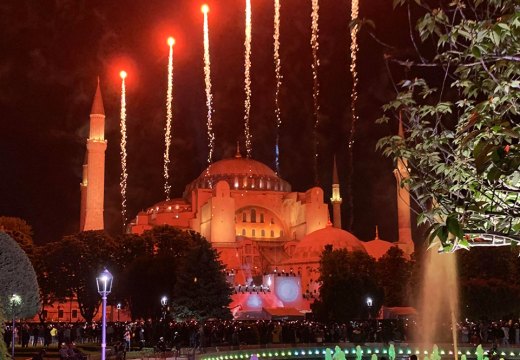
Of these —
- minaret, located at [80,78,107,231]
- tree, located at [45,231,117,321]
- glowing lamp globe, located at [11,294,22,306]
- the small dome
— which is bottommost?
glowing lamp globe, located at [11,294,22,306]

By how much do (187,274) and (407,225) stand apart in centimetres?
3768

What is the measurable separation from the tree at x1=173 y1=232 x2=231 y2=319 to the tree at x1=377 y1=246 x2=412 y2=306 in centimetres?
1404

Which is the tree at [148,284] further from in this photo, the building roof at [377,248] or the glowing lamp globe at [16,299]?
the building roof at [377,248]

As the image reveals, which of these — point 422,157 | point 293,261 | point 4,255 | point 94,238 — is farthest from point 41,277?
point 422,157

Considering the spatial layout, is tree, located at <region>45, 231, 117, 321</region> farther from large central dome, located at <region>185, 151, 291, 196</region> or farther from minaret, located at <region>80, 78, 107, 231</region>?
large central dome, located at <region>185, 151, 291, 196</region>

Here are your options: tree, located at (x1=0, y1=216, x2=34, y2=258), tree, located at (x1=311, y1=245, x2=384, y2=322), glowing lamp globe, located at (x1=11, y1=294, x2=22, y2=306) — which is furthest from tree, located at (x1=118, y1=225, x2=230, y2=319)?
glowing lamp globe, located at (x1=11, y1=294, x2=22, y2=306)

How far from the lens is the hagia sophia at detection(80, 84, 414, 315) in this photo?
200ft

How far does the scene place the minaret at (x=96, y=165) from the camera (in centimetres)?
6084

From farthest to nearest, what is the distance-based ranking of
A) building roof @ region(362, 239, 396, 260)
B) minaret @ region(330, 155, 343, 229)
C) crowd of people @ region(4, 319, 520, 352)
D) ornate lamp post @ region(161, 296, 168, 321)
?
minaret @ region(330, 155, 343, 229) < building roof @ region(362, 239, 396, 260) < ornate lamp post @ region(161, 296, 168, 321) < crowd of people @ region(4, 319, 520, 352)

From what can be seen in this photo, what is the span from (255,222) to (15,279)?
65370mm

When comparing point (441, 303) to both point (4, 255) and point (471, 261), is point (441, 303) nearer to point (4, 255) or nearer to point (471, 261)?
point (471, 261)

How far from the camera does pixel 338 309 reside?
4206cm

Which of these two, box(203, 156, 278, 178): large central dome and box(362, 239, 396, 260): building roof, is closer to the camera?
box(362, 239, 396, 260): building roof

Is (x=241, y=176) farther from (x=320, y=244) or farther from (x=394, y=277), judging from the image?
(x=394, y=277)
